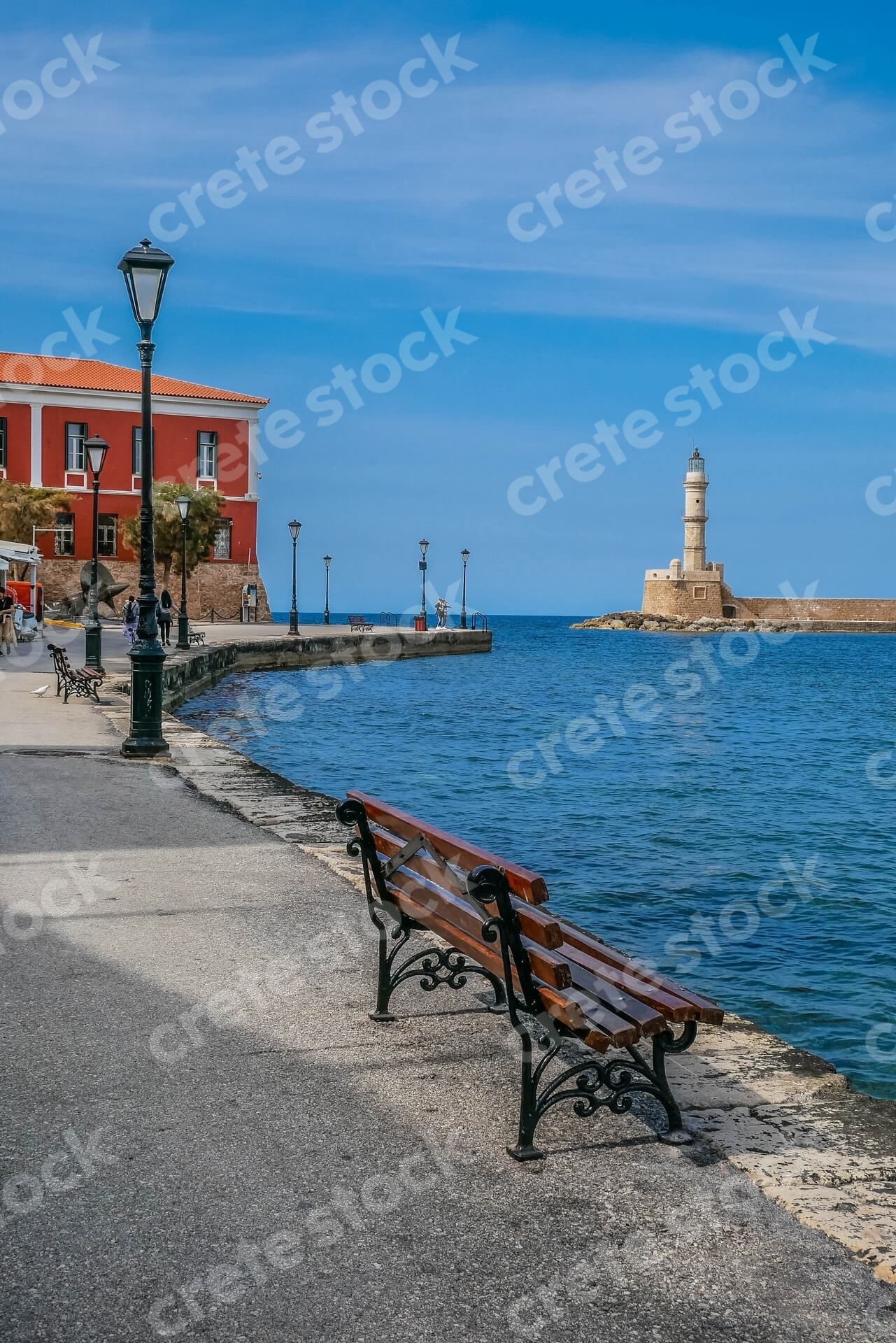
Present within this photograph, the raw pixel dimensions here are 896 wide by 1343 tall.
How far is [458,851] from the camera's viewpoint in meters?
4.15

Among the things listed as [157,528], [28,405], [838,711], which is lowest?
[838,711]

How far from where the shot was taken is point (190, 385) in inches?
1973

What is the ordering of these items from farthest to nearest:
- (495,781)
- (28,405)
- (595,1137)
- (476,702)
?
(28,405) → (476,702) → (495,781) → (595,1137)

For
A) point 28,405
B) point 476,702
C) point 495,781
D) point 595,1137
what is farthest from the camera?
point 28,405

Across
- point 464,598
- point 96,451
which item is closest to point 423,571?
point 464,598

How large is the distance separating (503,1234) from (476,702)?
30600 mm

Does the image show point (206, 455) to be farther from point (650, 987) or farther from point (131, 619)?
point (650, 987)

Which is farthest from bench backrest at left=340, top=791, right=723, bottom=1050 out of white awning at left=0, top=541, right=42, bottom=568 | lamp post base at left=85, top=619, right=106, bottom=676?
white awning at left=0, top=541, right=42, bottom=568

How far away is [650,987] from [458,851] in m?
0.75

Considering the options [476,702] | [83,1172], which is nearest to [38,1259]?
[83,1172]

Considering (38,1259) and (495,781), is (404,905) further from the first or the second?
(495,781)

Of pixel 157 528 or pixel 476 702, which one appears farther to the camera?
pixel 157 528

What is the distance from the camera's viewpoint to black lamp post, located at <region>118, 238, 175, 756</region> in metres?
11.6

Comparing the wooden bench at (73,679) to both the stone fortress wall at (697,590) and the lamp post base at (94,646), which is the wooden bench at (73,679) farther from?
the stone fortress wall at (697,590)
